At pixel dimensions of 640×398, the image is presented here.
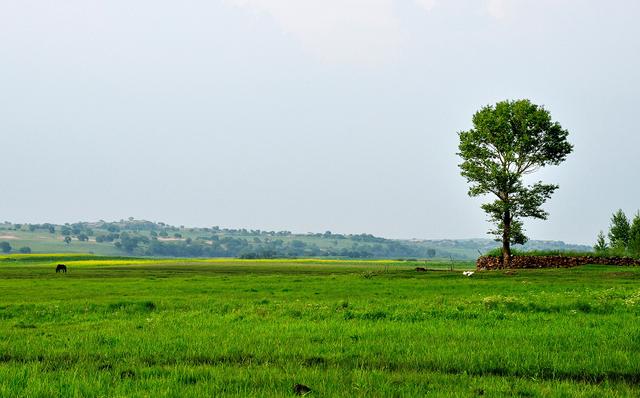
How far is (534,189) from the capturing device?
7450 centimetres

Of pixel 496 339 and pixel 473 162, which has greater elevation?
pixel 473 162

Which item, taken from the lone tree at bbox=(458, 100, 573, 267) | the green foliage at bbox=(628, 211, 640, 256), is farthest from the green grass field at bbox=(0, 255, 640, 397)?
the green foliage at bbox=(628, 211, 640, 256)

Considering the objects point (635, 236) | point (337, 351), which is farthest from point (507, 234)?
point (337, 351)

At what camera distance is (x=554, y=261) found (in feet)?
263

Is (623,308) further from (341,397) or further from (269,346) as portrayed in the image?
(341,397)

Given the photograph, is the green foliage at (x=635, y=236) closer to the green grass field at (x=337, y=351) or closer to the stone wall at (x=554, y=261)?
the stone wall at (x=554, y=261)

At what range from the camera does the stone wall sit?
76.8 meters

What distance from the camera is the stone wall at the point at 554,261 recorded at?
3022 inches

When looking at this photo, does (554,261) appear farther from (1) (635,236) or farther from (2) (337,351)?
(2) (337,351)

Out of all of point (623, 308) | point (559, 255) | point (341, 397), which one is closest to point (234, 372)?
point (341, 397)

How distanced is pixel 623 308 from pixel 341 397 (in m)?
18.4

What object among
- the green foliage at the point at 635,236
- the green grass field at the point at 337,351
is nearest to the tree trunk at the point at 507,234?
the green foliage at the point at 635,236

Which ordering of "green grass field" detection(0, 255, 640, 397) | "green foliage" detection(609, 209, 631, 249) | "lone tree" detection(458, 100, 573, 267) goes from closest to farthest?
1. "green grass field" detection(0, 255, 640, 397)
2. "lone tree" detection(458, 100, 573, 267)
3. "green foliage" detection(609, 209, 631, 249)

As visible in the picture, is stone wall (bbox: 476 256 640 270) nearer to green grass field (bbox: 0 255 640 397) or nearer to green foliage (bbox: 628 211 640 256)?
green foliage (bbox: 628 211 640 256)
